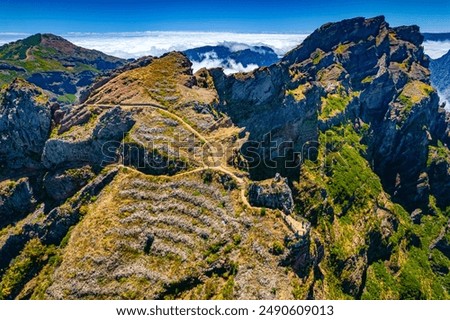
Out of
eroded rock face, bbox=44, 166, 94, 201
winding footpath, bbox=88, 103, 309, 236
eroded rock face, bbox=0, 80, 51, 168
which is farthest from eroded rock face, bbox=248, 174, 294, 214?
eroded rock face, bbox=0, 80, 51, 168

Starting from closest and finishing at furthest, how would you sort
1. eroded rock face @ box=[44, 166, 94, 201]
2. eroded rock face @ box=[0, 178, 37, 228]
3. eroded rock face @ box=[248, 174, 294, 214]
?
eroded rock face @ box=[248, 174, 294, 214] < eroded rock face @ box=[44, 166, 94, 201] < eroded rock face @ box=[0, 178, 37, 228]

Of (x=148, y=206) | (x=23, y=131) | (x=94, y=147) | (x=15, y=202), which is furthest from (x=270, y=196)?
(x=23, y=131)

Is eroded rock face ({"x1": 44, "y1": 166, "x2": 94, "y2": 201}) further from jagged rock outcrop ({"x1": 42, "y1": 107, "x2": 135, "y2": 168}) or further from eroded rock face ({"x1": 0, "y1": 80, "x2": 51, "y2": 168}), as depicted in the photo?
eroded rock face ({"x1": 0, "y1": 80, "x2": 51, "y2": 168})

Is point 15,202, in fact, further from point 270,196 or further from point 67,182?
point 270,196

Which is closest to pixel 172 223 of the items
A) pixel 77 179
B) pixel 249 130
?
pixel 77 179

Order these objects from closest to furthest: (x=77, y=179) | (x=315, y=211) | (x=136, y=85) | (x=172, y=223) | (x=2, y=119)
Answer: (x=172, y=223), (x=77, y=179), (x=2, y=119), (x=136, y=85), (x=315, y=211)
